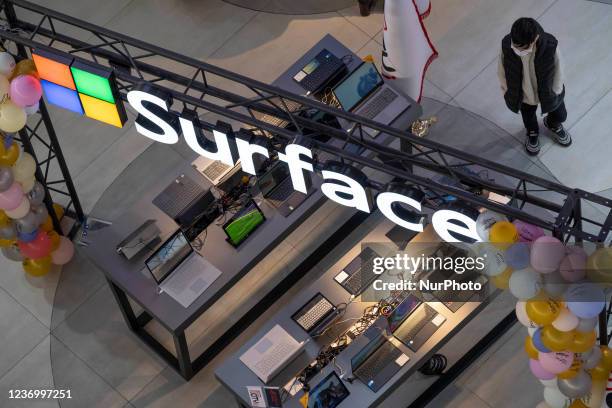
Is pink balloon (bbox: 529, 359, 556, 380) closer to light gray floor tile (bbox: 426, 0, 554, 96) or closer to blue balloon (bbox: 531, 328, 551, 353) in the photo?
blue balloon (bbox: 531, 328, 551, 353)

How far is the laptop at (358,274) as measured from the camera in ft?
29.5

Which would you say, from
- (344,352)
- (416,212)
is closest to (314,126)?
(416,212)

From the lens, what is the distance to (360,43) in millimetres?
11070

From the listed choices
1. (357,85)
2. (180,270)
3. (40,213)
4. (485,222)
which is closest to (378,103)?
(357,85)

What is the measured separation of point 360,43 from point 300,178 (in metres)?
3.34

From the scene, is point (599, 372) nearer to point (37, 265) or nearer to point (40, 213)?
point (40, 213)

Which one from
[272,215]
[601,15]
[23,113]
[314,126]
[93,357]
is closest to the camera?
[314,126]

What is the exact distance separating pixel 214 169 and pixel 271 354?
5.46ft

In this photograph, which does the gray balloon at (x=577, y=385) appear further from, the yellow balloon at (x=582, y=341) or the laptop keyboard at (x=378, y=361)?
the laptop keyboard at (x=378, y=361)

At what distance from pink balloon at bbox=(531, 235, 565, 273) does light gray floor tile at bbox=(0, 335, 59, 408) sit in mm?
4528

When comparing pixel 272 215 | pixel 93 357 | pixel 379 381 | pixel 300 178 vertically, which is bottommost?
pixel 93 357

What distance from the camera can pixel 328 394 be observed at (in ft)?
28.0

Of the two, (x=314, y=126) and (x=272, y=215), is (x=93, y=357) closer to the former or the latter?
(x=272, y=215)

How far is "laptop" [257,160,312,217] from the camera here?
30.4ft
